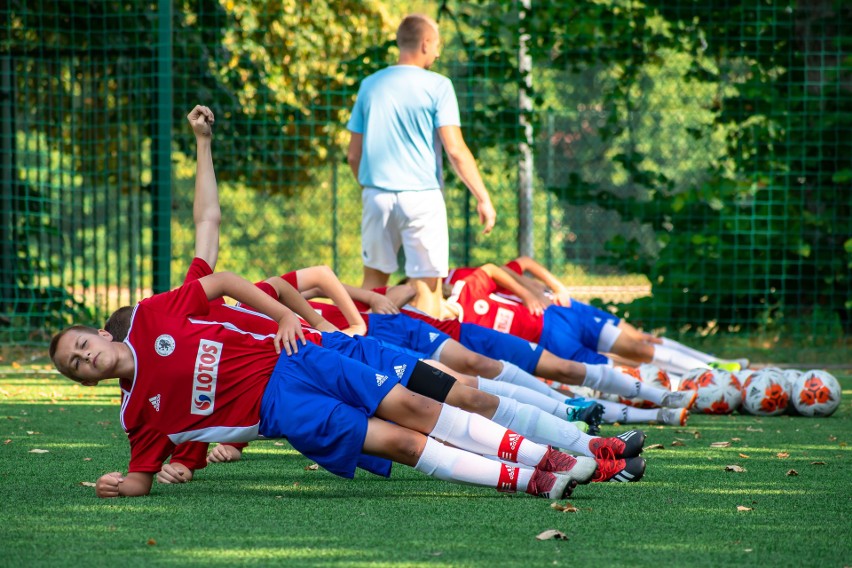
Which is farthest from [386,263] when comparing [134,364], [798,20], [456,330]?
[798,20]

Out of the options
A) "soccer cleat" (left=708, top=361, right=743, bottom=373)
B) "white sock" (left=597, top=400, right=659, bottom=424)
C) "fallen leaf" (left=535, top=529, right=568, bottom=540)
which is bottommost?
"white sock" (left=597, top=400, right=659, bottom=424)

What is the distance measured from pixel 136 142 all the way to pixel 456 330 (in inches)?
205

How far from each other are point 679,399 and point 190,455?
2.85 m

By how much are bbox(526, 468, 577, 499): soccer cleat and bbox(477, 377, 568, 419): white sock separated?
124cm

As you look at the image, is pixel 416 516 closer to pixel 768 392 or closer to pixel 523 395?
pixel 523 395

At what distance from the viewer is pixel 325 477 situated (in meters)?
4.09

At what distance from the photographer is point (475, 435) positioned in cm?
356

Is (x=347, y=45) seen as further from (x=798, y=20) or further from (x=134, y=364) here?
(x=134, y=364)

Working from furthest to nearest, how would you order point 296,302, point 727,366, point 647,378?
point 727,366 < point 647,378 < point 296,302

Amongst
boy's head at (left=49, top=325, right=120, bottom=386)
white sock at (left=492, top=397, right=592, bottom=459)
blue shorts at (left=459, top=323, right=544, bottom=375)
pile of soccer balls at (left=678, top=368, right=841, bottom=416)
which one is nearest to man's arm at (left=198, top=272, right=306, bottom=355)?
boy's head at (left=49, top=325, right=120, bottom=386)

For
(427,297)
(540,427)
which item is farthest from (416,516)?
(427,297)

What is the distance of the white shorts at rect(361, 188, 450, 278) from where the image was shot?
6164mm

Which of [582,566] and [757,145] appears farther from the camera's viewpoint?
[757,145]

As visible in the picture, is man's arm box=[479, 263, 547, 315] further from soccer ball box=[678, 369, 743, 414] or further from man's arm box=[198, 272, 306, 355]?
man's arm box=[198, 272, 306, 355]
